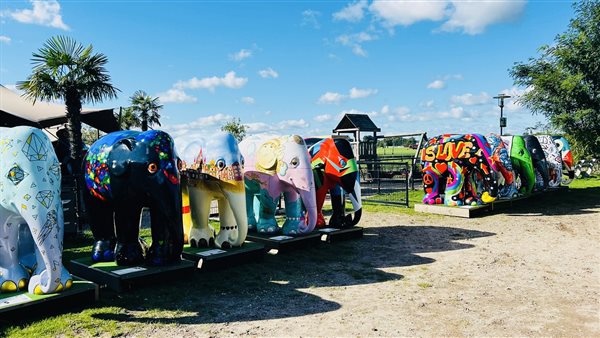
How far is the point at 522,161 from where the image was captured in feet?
42.1

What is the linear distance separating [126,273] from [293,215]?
323 cm

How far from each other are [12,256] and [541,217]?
11.1 meters

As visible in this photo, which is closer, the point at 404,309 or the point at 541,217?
the point at 404,309

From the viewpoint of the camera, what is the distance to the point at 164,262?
5.66 metres

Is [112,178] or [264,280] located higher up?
[112,178]

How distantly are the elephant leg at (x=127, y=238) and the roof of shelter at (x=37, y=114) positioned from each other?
8.99 meters

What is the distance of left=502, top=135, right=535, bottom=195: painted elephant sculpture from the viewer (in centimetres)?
1277

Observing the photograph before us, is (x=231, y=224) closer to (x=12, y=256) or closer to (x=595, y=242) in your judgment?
(x=12, y=256)

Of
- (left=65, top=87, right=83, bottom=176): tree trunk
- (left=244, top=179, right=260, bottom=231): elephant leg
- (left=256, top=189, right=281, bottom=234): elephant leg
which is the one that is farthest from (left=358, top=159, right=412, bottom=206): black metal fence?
(left=65, top=87, right=83, bottom=176): tree trunk

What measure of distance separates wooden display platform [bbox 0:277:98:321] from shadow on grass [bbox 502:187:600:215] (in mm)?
10434

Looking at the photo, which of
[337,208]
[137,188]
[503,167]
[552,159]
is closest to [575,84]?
[552,159]

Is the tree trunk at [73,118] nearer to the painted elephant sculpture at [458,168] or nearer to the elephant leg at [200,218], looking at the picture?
the elephant leg at [200,218]

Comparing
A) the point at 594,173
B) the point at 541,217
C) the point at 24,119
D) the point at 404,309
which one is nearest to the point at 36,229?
the point at 404,309

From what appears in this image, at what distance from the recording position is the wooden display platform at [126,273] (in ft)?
17.4
